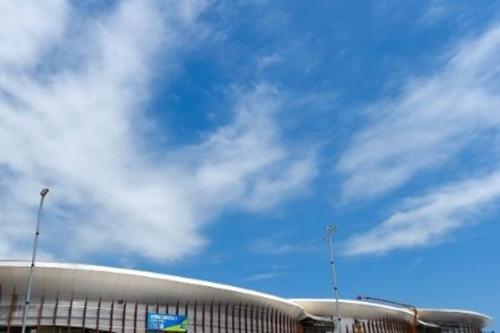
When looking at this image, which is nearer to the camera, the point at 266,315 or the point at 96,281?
the point at 96,281

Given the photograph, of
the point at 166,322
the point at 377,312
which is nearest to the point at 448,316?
the point at 377,312

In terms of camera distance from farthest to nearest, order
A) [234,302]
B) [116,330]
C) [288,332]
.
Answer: [288,332]
[234,302]
[116,330]

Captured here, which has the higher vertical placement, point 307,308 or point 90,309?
point 307,308

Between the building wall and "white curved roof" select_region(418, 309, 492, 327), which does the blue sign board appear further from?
"white curved roof" select_region(418, 309, 492, 327)

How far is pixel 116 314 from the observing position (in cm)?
7288

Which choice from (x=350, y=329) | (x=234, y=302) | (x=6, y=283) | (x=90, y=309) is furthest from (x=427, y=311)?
(x=6, y=283)

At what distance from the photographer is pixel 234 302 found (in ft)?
279

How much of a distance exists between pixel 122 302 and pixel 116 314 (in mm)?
1815

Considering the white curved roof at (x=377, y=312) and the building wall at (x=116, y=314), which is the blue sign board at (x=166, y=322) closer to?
the building wall at (x=116, y=314)

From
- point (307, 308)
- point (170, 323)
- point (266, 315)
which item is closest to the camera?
point (170, 323)

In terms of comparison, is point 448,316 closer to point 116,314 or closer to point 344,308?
point 344,308

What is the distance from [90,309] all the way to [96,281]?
371 centimetres

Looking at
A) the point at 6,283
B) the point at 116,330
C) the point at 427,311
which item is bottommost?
the point at 116,330

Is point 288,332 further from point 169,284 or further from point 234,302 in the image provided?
point 169,284
